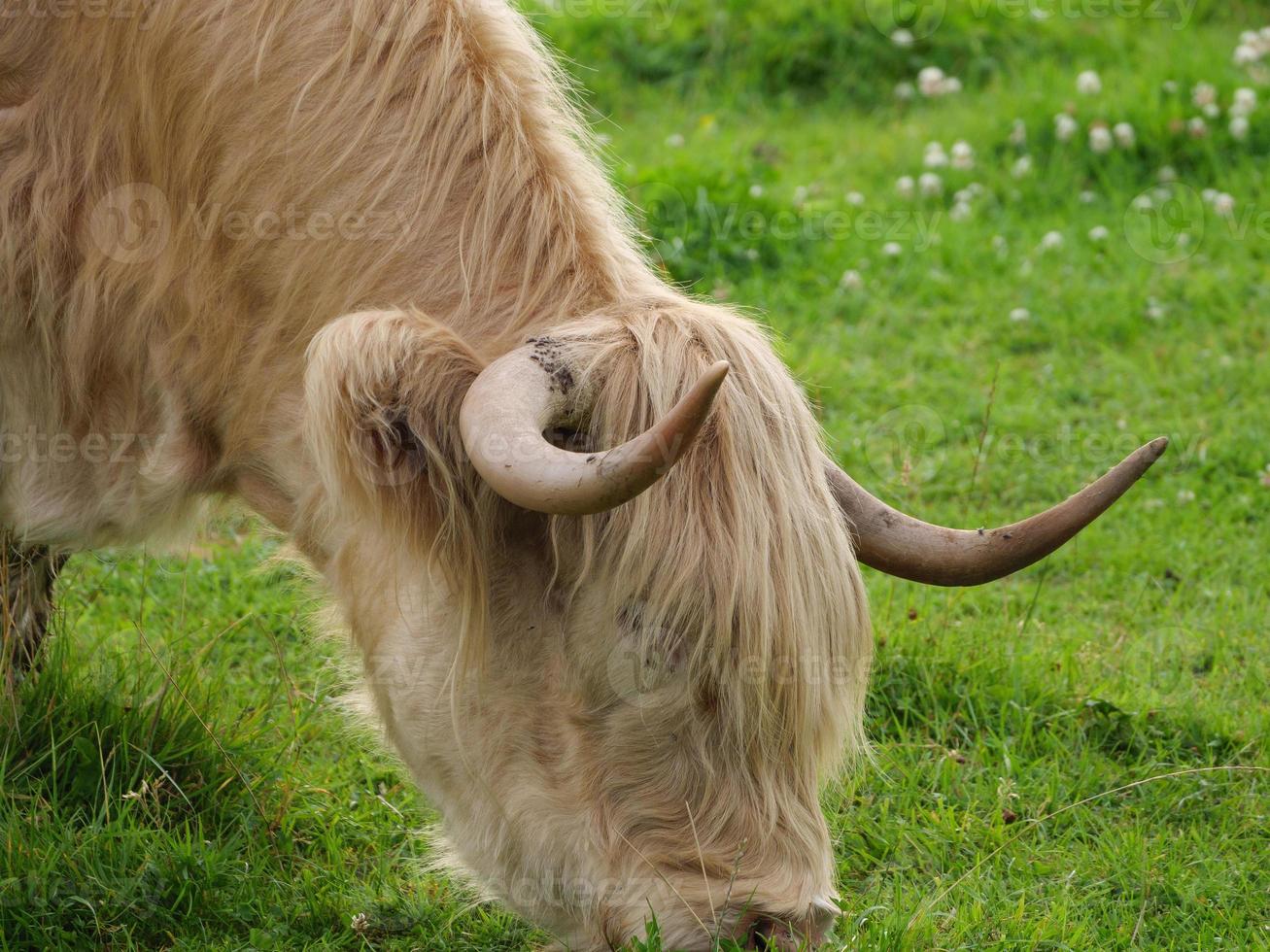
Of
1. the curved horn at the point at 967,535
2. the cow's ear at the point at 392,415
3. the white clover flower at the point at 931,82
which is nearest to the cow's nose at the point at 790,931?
the curved horn at the point at 967,535

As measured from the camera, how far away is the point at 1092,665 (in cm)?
456

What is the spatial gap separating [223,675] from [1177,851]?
261 cm

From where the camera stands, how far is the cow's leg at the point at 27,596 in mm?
3889

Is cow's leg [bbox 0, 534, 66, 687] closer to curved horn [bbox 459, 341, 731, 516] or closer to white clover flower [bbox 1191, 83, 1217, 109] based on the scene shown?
curved horn [bbox 459, 341, 731, 516]

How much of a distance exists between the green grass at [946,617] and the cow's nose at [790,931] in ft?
1.26

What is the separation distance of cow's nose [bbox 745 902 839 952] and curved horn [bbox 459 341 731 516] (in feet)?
2.84

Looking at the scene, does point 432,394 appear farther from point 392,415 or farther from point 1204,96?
point 1204,96

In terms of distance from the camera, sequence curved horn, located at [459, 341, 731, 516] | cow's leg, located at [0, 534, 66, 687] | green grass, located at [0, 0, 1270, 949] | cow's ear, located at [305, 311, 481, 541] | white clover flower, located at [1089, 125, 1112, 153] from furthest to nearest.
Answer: white clover flower, located at [1089, 125, 1112, 153], cow's leg, located at [0, 534, 66, 687], green grass, located at [0, 0, 1270, 949], cow's ear, located at [305, 311, 481, 541], curved horn, located at [459, 341, 731, 516]

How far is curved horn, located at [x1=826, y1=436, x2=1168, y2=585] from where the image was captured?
2.80 metres

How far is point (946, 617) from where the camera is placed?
4562mm

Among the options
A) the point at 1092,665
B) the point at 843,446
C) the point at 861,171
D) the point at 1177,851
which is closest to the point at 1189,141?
the point at 861,171

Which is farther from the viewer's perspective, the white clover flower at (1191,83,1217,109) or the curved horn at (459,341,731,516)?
the white clover flower at (1191,83,1217,109)

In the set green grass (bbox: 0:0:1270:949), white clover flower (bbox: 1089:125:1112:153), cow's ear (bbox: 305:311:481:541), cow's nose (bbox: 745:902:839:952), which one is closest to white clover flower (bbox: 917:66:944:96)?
green grass (bbox: 0:0:1270:949)

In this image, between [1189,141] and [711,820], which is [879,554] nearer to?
[711,820]
